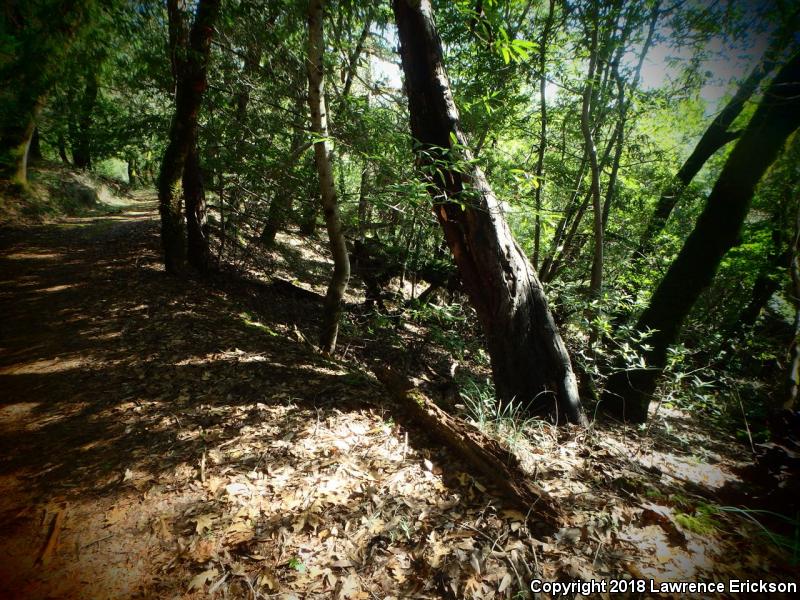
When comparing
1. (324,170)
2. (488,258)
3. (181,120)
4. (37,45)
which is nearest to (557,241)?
(488,258)

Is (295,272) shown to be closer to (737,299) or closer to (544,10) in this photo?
(544,10)

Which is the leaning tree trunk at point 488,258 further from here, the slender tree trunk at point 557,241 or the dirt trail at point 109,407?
the slender tree trunk at point 557,241

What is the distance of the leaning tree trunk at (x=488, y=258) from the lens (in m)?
4.27

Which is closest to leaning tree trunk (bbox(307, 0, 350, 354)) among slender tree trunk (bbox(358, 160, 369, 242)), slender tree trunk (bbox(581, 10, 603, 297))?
slender tree trunk (bbox(358, 160, 369, 242))

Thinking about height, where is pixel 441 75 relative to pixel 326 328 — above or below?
above

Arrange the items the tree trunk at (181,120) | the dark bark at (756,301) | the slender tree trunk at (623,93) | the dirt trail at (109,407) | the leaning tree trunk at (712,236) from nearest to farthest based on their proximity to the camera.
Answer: the dirt trail at (109,407) < the leaning tree trunk at (712,236) < the tree trunk at (181,120) < the slender tree trunk at (623,93) < the dark bark at (756,301)

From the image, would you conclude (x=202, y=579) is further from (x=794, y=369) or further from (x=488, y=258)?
(x=794, y=369)

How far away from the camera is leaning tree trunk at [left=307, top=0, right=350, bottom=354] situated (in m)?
4.44

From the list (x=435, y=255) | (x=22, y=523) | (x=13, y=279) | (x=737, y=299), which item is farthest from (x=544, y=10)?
(x=737, y=299)

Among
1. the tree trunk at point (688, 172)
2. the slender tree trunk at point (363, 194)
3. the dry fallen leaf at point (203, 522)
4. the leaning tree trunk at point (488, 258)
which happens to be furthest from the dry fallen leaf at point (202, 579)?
the tree trunk at point (688, 172)

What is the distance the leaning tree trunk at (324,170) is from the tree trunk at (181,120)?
2287 millimetres

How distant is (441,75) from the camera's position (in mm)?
4305

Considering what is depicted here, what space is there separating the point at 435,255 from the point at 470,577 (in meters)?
7.79

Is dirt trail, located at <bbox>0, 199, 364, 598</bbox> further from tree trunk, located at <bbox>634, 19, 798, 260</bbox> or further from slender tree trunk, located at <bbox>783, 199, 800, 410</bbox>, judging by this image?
tree trunk, located at <bbox>634, 19, 798, 260</bbox>
